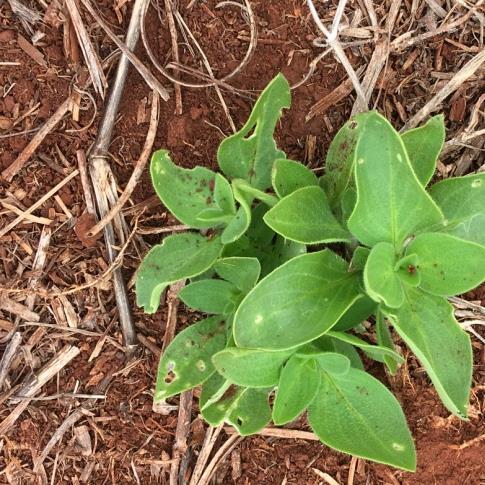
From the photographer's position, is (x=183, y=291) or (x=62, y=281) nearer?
(x=183, y=291)

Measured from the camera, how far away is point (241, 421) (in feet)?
7.14

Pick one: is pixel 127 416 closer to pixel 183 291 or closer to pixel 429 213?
pixel 183 291

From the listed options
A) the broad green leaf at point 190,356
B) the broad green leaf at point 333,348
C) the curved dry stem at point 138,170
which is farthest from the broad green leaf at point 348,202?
the curved dry stem at point 138,170

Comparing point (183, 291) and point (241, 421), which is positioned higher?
point (183, 291)

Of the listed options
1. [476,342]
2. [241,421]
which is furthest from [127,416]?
[476,342]

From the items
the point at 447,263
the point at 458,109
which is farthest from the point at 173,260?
the point at 458,109

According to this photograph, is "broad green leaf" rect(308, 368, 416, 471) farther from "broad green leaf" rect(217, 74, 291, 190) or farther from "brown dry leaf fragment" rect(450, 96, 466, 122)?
"brown dry leaf fragment" rect(450, 96, 466, 122)

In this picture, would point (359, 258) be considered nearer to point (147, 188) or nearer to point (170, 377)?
point (170, 377)

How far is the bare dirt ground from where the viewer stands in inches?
90.7

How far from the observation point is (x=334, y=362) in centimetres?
192

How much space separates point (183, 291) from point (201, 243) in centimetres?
15

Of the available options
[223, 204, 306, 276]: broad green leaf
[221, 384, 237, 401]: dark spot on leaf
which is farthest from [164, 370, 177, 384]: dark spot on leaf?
[223, 204, 306, 276]: broad green leaf

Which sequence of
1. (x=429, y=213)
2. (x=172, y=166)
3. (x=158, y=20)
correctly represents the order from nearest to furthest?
(x=429, y=213)
(x=172, y=166)
(x=158, y=20)

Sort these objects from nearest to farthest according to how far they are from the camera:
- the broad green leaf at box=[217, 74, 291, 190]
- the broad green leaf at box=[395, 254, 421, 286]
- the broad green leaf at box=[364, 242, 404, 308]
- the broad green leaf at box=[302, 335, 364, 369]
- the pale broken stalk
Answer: the broad green leaf at box=[364, 242, 404, 308]
the broad green leaf at box=[395, 254, 421, 286]
the broad green leaf at box=[302, 335, 364, 369]
the broad green leaf at box=[217, 74, 291, 190]
the pale broken stalk
